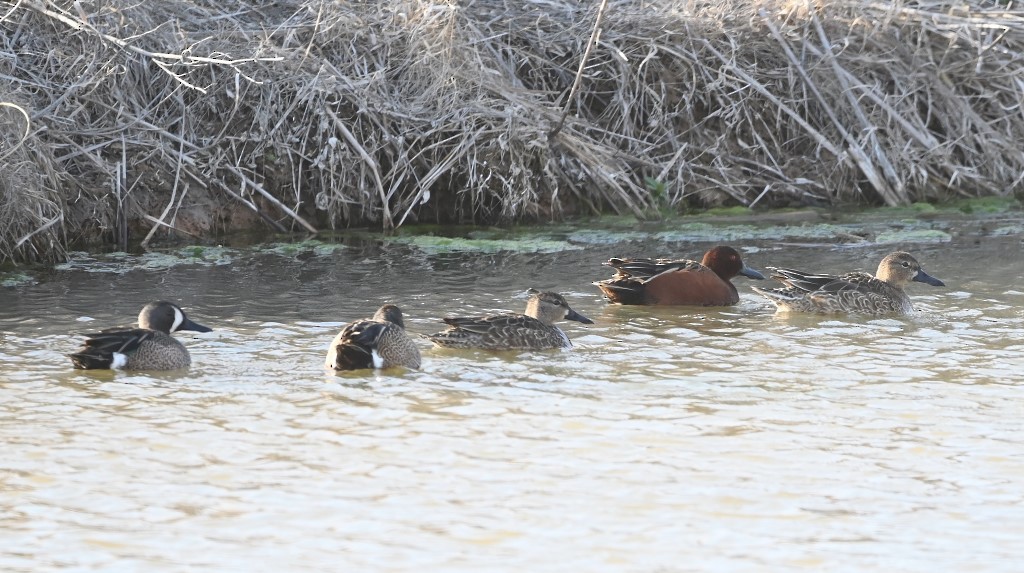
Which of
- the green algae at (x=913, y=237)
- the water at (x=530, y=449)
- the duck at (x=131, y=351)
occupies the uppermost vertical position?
the green algae at (x=913, y=237)

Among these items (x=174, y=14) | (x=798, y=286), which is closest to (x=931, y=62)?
(x=798, y=286)

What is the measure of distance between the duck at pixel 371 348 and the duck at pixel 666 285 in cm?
267

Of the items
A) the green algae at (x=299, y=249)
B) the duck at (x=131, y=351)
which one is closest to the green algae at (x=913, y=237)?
the green algae at (x=299, y=249)

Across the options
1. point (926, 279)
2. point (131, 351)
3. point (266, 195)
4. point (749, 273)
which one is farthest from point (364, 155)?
point (131, 351)

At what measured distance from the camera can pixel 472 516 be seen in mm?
5109

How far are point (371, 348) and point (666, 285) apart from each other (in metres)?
3.19

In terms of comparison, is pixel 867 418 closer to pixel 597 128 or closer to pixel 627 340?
pixel 627 340

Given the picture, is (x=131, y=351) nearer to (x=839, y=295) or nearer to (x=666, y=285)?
(x=666, y=285)

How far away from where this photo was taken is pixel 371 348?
7.30 meters

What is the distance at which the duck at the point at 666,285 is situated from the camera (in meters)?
9.82

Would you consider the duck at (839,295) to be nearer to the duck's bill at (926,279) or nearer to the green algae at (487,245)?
the duck's bill at (926,279)

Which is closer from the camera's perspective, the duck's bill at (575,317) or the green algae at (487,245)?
the duck's bill at (575,317)

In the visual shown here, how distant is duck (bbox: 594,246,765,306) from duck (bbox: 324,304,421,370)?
2.67 metres

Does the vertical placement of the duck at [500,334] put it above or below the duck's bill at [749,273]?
below
